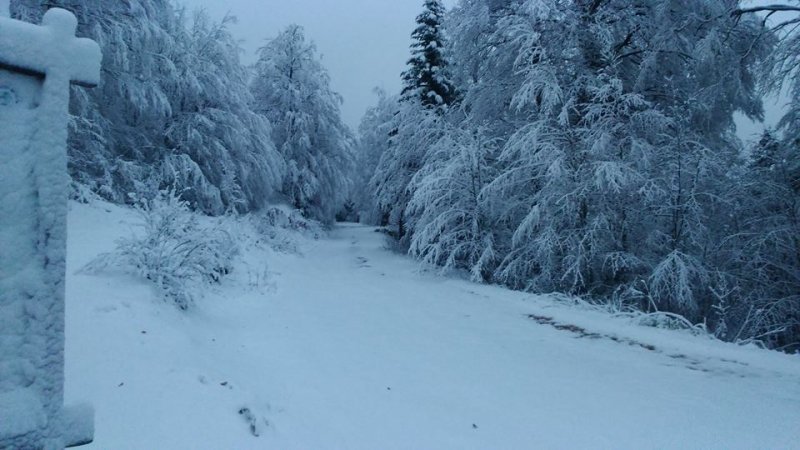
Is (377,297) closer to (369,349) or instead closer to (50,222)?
(369,349)

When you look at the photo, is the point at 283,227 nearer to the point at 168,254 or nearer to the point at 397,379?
the point at 168,254

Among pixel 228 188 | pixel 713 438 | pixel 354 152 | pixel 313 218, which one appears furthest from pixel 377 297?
pixel 354 152

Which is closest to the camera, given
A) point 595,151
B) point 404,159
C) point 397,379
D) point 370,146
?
point 397,379

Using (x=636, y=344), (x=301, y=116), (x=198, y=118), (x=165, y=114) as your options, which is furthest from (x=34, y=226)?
(x=301, y=116)

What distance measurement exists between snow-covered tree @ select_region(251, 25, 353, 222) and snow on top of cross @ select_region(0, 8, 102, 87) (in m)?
20.9

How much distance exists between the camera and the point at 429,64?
18.8 meters

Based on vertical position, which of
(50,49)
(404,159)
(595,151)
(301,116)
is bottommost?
(50,49)

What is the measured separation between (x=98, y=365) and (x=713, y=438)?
4.22m

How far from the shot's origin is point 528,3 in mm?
10516

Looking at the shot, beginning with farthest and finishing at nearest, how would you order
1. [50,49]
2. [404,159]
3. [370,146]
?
[370,146], [404,159], [50,49]

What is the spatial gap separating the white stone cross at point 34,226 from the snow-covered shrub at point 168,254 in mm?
3911

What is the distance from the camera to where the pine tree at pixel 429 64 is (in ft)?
61.4

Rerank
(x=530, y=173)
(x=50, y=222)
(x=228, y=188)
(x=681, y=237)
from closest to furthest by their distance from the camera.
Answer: (x=50, y=222) → (x=681, y=237) → (x=530, y=173) → (x=228, y=188)

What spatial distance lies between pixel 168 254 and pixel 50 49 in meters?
4.52
